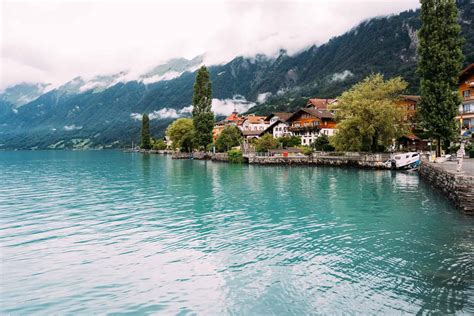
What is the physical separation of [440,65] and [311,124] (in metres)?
Answer: 61.2

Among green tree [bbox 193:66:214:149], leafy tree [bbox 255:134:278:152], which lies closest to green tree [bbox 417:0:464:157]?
leafy tree [bbox 255:134:278:152]

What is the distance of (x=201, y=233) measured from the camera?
21906 mm

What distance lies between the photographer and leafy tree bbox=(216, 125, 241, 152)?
122969 mm

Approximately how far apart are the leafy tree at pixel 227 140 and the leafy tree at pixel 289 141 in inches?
816

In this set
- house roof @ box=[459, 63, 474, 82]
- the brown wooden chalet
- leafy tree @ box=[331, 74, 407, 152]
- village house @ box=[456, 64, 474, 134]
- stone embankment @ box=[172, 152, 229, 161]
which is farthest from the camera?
stone embankment @ box=[172, 152, 229, 161]

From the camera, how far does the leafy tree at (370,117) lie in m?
66.8

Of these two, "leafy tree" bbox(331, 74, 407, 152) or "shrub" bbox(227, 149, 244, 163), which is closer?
"leafy tree" bbox(331, 74, 407, 152)

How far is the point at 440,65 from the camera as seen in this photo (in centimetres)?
4934

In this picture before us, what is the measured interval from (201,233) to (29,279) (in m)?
9.44

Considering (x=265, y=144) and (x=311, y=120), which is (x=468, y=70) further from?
Answer: (x=265, y=144)

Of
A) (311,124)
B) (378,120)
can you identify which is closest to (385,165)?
(378,120)

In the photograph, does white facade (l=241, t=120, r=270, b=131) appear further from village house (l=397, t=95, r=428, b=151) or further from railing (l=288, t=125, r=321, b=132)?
village house (l=397, t=95, r=428, b=151)

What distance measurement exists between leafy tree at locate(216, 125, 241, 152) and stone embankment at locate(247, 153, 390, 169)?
3011 centimetres

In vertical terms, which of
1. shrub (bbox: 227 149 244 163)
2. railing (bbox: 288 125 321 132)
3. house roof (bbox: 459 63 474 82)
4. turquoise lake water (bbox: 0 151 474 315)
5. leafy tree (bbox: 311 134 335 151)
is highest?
house roof (bbox: 459 63 474 82)
